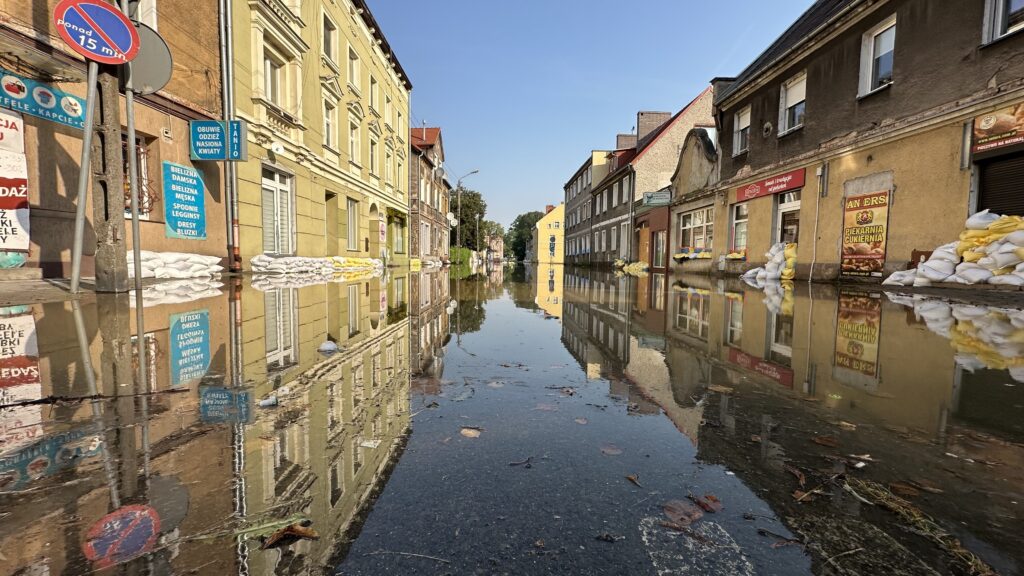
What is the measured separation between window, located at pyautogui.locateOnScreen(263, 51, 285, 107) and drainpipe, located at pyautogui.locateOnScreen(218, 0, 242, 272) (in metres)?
1.39

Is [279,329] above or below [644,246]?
below

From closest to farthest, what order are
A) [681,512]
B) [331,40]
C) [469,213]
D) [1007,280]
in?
1. [681,512]
2. [1007,280]
3. [331,40]
4. [469,213]

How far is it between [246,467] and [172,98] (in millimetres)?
11018

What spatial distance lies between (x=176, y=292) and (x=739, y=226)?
16961 millimetres

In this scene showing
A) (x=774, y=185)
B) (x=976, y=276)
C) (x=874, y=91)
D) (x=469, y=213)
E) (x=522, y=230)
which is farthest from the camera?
(x=522, y=230)

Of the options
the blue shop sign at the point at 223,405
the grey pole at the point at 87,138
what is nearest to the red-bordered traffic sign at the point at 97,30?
the grey pole at the point at 87,138

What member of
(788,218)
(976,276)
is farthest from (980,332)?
(788,218)

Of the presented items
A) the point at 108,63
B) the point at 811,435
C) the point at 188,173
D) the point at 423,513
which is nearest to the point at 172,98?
the point at 188,173

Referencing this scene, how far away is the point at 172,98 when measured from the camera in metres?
9.52

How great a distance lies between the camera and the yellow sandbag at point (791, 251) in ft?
44.5

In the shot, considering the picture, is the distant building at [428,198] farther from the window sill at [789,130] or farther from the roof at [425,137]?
the window sill at [789,130]

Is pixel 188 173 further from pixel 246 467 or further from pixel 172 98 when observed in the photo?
pixel 246 467

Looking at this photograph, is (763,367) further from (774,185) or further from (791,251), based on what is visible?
(774,185)

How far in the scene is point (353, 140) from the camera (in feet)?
61.6
